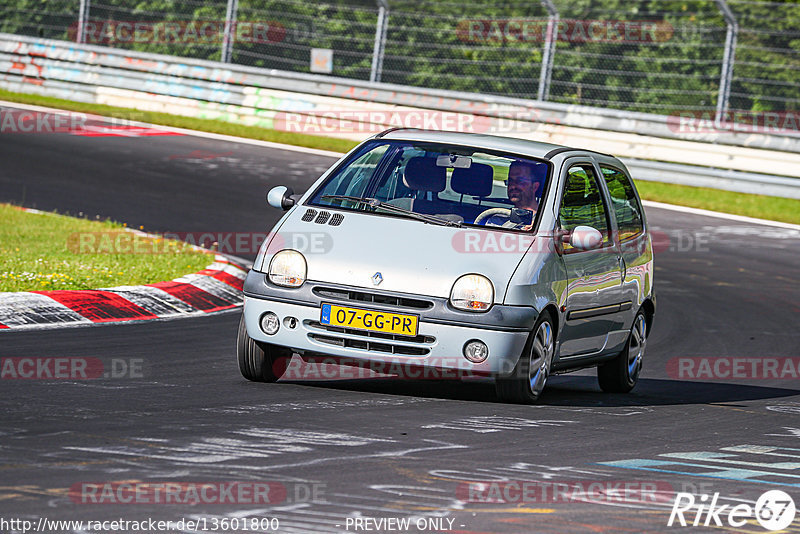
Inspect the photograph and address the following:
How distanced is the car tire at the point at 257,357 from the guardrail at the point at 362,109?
13589 millimetres

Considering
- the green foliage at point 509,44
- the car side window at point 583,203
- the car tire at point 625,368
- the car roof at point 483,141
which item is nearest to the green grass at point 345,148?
the green foliage at point 509,44

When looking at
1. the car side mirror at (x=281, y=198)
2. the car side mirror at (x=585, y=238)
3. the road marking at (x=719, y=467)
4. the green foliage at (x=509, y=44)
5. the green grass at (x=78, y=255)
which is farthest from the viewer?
the green foliage at (x=509, y=44)

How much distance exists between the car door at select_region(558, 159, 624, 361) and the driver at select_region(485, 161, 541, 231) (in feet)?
0.61

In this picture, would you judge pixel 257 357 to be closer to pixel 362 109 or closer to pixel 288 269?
pixel 288 269

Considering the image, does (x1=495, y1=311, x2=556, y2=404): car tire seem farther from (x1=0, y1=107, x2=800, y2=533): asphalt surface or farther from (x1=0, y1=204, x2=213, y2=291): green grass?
(x1=0, y1=204, x2=213, y2=291): green grass

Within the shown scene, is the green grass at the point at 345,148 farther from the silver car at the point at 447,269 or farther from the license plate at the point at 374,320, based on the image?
the license plate at the point at 374,320

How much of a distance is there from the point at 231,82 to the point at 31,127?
147 inches

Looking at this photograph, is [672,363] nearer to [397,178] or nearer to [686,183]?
[397,178]

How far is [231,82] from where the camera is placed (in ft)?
79.2

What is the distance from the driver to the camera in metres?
8.38

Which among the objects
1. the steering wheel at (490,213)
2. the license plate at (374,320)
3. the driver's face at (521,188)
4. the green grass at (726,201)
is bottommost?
the license plate at (374,320)

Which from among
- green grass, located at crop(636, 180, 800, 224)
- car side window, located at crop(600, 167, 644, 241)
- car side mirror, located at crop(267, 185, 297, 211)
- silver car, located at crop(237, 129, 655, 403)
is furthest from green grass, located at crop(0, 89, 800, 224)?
car side mirror, located at crop(267, 185, 297, 211)

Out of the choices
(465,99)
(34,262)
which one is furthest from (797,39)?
(34,262)

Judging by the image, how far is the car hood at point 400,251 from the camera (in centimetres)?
773
